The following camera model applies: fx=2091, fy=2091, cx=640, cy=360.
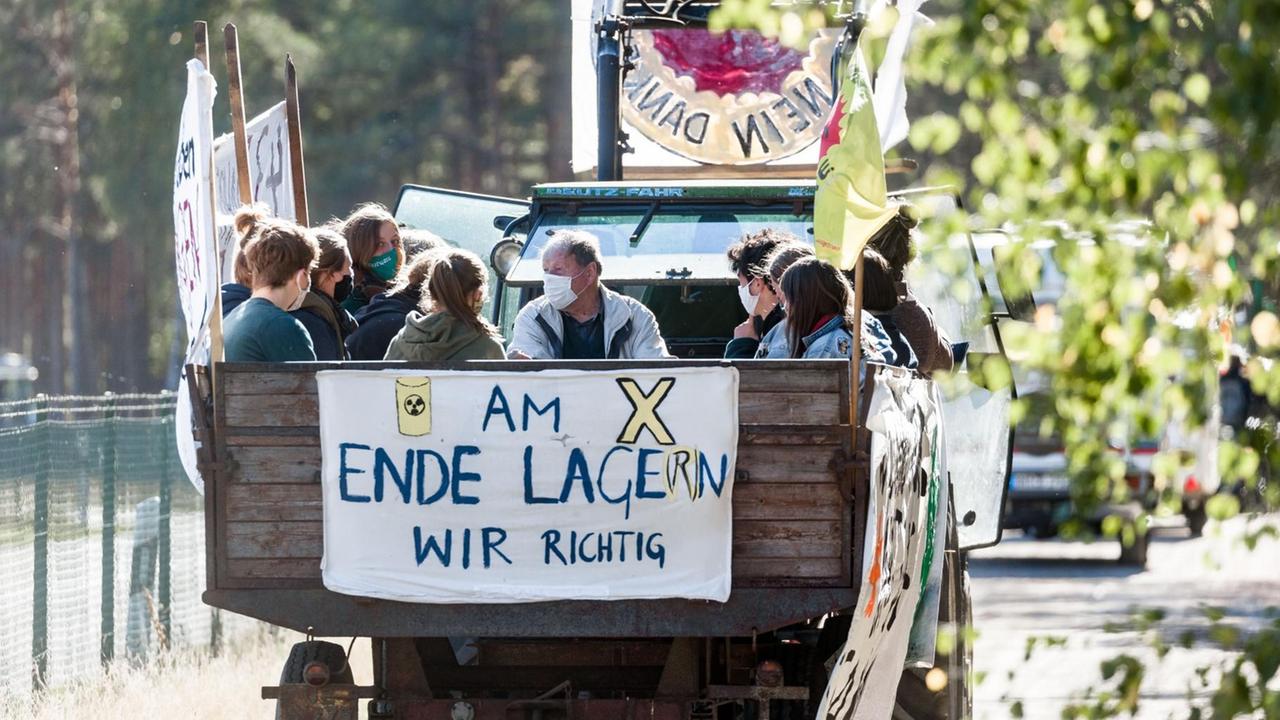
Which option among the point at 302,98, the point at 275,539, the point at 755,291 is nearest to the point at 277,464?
the point at 275,539

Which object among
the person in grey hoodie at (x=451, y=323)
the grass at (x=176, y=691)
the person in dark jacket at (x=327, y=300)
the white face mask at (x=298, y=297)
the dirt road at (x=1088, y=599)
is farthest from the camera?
the grass at (x=176, y=691)

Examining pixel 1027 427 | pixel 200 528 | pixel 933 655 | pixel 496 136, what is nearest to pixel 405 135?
pixel 496 136

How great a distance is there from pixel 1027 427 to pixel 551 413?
322 cm

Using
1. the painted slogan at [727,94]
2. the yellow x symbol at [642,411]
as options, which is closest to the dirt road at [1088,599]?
the yellow x symbol at [642,411]

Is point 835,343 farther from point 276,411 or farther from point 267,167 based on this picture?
point 267,167

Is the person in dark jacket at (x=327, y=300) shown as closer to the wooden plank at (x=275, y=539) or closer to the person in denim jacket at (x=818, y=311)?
the wooden plank at (x=275, y=539)

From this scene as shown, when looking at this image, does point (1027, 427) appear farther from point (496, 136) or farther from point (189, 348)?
point (496, 136)

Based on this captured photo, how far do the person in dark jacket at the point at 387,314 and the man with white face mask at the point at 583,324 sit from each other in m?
0.44

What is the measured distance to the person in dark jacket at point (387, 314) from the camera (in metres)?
7.71

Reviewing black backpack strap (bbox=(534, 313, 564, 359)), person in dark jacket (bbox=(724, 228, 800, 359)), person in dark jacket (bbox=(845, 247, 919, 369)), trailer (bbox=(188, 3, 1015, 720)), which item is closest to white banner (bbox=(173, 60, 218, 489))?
trailer (bbox=(188, 3, 1015, 720))

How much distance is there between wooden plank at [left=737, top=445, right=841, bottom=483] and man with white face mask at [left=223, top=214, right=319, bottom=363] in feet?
5.29

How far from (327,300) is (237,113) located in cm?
75

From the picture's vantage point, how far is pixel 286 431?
6.27 meters

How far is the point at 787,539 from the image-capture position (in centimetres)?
617
